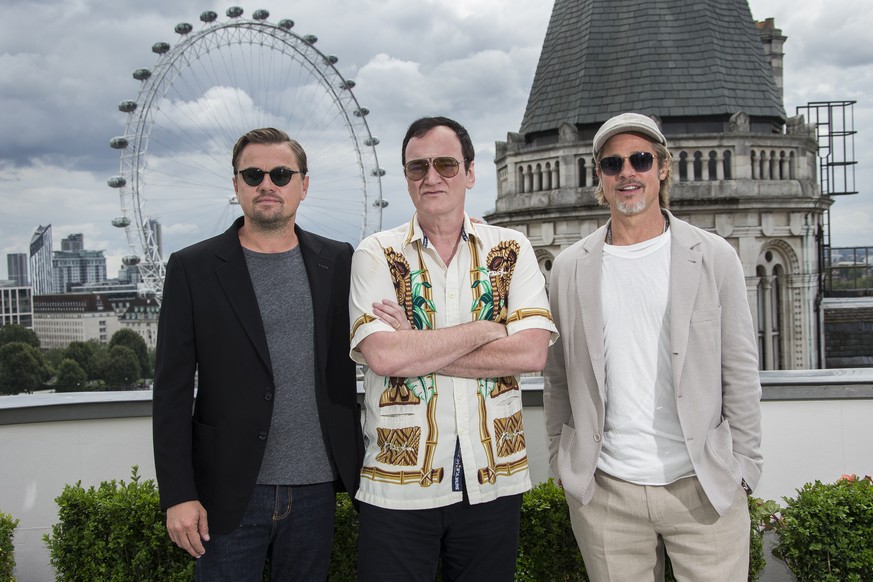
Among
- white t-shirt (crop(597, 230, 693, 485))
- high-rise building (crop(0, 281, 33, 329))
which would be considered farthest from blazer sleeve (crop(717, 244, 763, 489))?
high-rise building (crop(0, 281, 33, 329))

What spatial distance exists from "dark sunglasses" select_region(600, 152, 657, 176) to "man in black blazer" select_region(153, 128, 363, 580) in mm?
1644

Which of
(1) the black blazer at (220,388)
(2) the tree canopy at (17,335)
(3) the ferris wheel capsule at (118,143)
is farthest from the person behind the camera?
(2) the tree canopy at (17,335)

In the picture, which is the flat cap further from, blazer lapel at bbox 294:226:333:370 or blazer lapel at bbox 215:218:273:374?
blazer lapel at bbox 215:218:273:374

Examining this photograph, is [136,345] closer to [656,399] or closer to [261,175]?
[261,175]

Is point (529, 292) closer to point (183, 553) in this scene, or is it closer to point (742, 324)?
point (742, 324)

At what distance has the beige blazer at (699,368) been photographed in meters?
4.11

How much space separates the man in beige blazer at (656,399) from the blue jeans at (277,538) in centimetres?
132

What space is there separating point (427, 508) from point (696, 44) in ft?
152

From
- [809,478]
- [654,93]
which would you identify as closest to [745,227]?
[654,93]

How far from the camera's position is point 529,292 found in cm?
427

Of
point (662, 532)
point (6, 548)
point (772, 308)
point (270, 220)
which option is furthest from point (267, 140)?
point (772, 308)

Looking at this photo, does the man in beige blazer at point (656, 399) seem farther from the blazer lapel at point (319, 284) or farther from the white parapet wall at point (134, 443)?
the white parapet wall at point (134, 443)

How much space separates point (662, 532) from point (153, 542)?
333 cm

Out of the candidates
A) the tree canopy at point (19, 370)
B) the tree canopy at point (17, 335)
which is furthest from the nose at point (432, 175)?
the tree canopy at point (17, 335)
